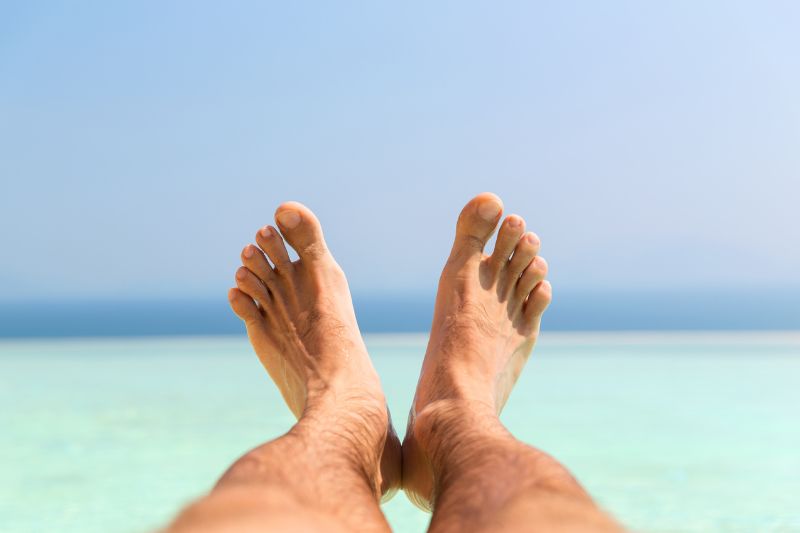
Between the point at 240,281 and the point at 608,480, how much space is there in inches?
45.9

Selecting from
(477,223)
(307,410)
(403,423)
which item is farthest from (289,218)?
(403,423)

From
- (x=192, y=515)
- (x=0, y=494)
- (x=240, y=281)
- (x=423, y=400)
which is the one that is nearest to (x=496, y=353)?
(x=423, y=400)

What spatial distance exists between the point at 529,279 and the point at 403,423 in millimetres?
1067

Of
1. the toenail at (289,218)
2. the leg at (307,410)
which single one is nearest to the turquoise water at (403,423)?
the leg at (307,410)

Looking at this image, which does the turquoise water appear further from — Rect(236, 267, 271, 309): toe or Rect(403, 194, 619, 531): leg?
Rect(236, 267, 271, 309): toe

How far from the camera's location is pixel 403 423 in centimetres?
285

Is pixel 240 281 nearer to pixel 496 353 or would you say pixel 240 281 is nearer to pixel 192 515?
pixel 496 353

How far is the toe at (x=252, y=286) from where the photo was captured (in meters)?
1.96

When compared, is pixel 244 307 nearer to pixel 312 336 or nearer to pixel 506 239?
pixel 312 336

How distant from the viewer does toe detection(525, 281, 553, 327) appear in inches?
78.1

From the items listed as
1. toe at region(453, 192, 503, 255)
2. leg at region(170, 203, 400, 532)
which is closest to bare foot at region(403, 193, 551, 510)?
toe at region(453, 192, 503, 255)

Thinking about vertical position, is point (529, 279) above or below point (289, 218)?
below

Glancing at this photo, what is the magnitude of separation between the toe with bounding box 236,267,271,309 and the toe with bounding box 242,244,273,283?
14mm

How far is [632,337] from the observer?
6066mm
